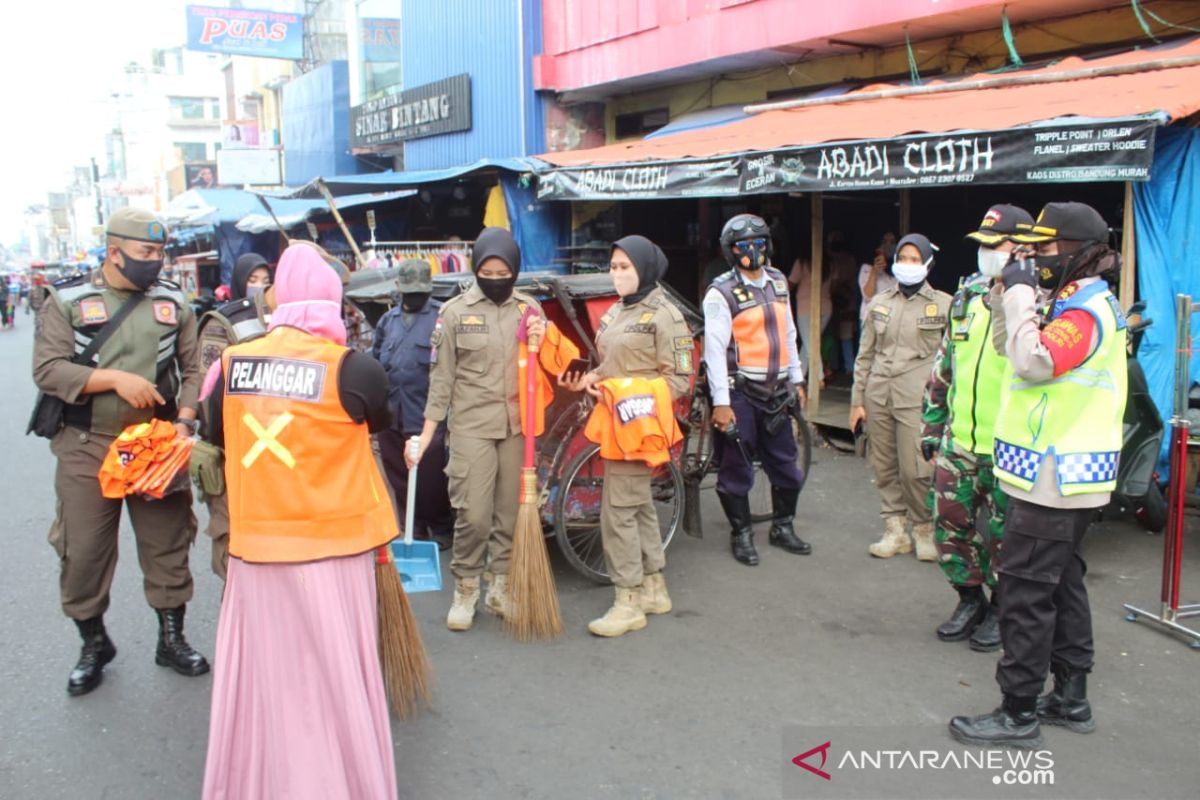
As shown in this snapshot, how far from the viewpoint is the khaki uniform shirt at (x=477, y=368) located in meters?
4.63

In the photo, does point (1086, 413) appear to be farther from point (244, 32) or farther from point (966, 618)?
point (244, 32)

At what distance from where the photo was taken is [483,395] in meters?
4.63

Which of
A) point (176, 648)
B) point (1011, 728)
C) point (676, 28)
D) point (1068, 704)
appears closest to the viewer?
point (1011, 728)

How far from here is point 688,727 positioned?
3764 millimetres

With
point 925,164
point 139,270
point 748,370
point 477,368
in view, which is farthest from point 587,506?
point 925,164

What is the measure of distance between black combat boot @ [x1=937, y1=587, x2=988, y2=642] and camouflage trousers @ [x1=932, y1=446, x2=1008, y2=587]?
180 millimetres

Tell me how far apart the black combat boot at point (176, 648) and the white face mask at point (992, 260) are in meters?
3.86

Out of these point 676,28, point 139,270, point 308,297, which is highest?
point 676,28

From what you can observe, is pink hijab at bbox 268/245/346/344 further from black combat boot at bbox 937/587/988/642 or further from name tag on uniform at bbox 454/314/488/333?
black combat boot at bbox 937/587/988/642

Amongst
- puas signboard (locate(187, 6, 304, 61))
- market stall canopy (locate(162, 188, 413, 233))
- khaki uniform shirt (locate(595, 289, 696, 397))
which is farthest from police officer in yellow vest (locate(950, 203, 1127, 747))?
puas signboard (locate(187, 6, 304, 61))

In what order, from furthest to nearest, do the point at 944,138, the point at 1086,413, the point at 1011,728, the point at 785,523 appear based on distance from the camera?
the point at 944,138
the point at 785,523
the point at 1011,728
the point at 1086,413

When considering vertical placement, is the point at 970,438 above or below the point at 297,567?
above

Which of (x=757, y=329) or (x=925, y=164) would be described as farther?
(x=925, y=164)

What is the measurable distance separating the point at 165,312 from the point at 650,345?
2235mm
